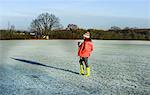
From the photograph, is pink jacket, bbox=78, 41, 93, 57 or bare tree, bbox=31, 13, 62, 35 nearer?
pink jacket, bbox=78, 41, 93, 57

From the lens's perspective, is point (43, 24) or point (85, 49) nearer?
point (85, 49)

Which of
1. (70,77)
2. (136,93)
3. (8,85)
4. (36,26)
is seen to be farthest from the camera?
(36,26)

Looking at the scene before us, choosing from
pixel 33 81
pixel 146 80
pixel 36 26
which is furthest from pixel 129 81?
pixel 36 26

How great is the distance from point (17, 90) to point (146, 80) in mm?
4142

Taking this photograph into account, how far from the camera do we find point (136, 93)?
7.23 m

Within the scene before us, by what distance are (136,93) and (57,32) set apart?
55262 mm

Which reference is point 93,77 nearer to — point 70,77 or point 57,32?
point 70,77

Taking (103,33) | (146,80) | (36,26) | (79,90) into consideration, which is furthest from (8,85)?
(36,26)

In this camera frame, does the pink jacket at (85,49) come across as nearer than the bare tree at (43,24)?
Yes

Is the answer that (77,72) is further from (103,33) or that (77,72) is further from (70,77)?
(103,33)

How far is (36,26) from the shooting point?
7006cm

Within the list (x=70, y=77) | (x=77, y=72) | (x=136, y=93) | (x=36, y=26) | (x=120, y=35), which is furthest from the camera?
(x=36, y=26)

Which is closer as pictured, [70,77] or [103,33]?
[70,77]

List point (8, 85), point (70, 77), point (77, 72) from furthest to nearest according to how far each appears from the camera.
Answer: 1. point (77, 72)
2. point (70, 77)
3. point (8, 85)
